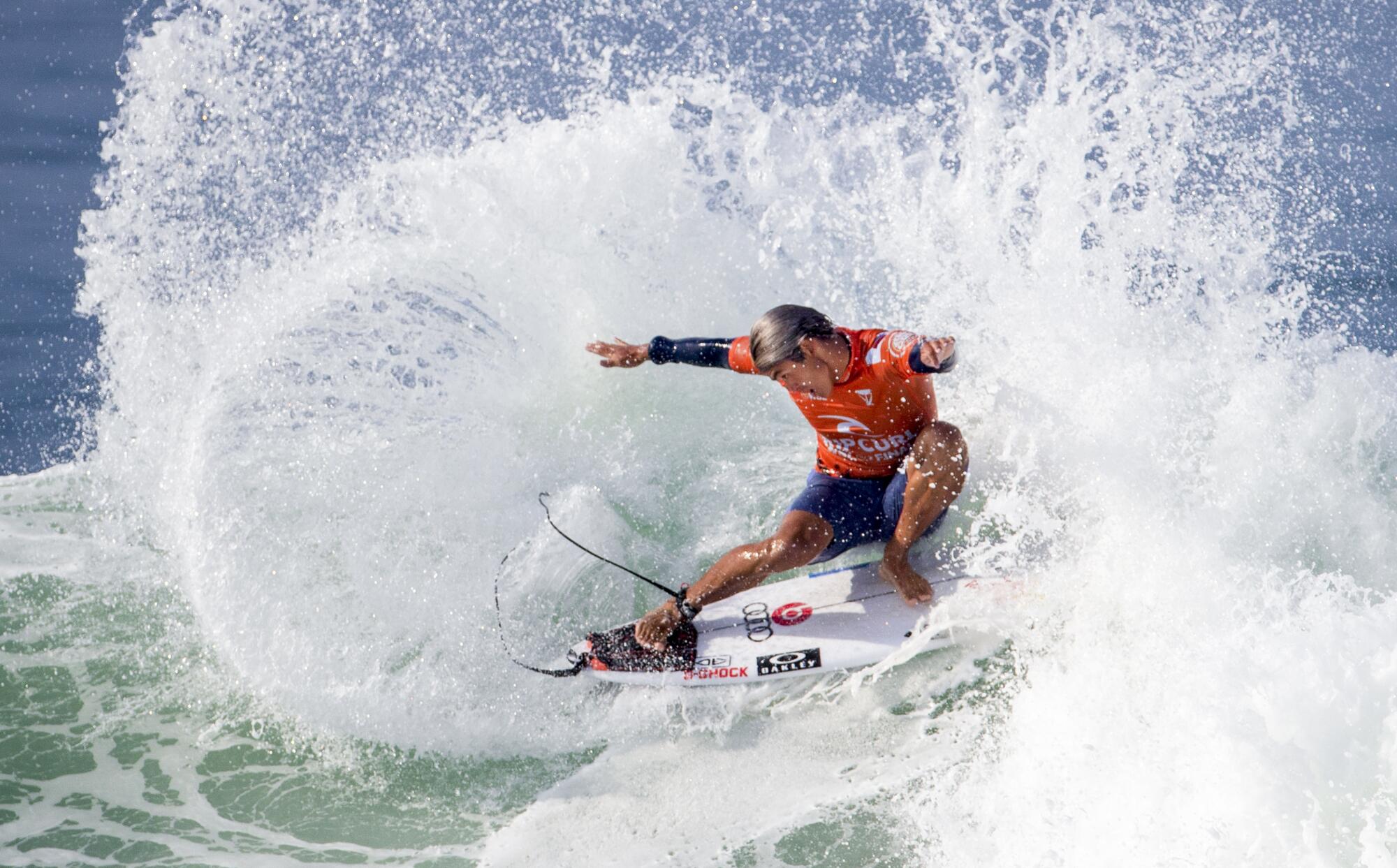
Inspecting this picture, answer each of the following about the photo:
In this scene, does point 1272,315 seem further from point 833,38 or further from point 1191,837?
point 833,38

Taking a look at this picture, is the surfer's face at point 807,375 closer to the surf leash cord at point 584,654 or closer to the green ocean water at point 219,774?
the surf leash cord at point 584,654

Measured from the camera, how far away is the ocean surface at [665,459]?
463 centimetres

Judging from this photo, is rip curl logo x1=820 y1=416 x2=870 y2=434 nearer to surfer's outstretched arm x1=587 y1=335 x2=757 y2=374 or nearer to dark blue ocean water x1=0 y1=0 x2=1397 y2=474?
surfer's outstretched arm x1=587 y1=335 x2=757 y2=374

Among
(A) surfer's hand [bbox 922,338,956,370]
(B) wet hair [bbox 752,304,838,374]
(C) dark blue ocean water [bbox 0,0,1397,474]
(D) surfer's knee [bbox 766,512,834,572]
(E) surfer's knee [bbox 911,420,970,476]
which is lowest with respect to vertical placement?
(D) surfer's knee [bbox 766,512,834,572]

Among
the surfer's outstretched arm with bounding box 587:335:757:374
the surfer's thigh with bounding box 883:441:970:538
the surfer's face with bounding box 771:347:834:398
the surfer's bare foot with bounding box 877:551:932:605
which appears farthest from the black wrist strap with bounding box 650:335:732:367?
the surfer's bare foot with bounding box 877:551:932:605

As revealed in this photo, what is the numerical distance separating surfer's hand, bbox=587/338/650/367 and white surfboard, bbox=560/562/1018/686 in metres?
1.32

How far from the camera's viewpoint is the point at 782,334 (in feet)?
15.5

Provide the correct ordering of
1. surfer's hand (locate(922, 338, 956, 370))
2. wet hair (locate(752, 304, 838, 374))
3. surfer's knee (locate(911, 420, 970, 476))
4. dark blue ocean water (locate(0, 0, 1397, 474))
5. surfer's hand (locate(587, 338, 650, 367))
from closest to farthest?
1. surfer's hand (locate(922, 338, 956, 370))
2. wet hair (locate(752, 304, 838, 374))
3. surfer's knee (locate(911, 420, 970, 476))
4. surfer's hand (locate(587, 338, 650, 367))
5. dark blue ocean water (locate(0, 0, 1397, 474))

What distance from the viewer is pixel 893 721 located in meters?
5.16

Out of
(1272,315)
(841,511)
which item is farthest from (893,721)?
(1272,315)

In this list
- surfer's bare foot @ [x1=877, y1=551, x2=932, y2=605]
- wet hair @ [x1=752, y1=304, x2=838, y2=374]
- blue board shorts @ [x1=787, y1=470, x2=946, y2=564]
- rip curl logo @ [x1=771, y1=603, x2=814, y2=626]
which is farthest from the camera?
rip curl logo @ [x1=771, y1=603, x2=814, y2=626]

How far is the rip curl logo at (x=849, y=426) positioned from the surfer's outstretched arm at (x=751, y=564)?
0.44 metres

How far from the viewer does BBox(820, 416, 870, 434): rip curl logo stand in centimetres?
523

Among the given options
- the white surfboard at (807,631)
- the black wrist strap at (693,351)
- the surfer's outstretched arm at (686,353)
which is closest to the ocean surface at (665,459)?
the white surfboard at (807,631)
